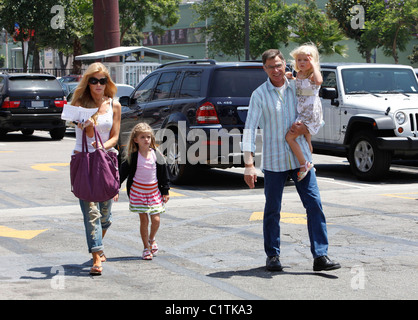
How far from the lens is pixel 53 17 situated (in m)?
42.6

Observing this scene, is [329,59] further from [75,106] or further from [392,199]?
[75,106]

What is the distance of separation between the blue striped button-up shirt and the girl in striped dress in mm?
1083

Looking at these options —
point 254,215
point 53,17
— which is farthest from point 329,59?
point 254,215

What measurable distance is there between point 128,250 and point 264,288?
192 cm

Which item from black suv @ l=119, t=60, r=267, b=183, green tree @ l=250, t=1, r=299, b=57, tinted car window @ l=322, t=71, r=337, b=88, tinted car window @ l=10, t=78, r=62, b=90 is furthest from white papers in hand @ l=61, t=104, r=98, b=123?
green tree @ l=250, t=1, r=299, b=57

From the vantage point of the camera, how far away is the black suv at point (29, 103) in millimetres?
20891

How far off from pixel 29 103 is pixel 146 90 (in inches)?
330

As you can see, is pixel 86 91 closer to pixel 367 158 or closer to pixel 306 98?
pixel 306 98

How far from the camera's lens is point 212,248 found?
7.41 meters

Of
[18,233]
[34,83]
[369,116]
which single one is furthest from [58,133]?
[18,233]

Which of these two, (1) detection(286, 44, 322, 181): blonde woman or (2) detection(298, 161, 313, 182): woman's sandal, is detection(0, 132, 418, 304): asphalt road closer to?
(2) detection(298, 161, 313, 182): woman's sandal

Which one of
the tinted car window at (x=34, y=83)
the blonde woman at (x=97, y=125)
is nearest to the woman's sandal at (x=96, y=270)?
the blonde woman at (x=97, y=125)

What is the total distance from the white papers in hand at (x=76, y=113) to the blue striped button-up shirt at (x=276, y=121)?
4.32 ft

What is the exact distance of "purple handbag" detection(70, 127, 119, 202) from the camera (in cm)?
634
